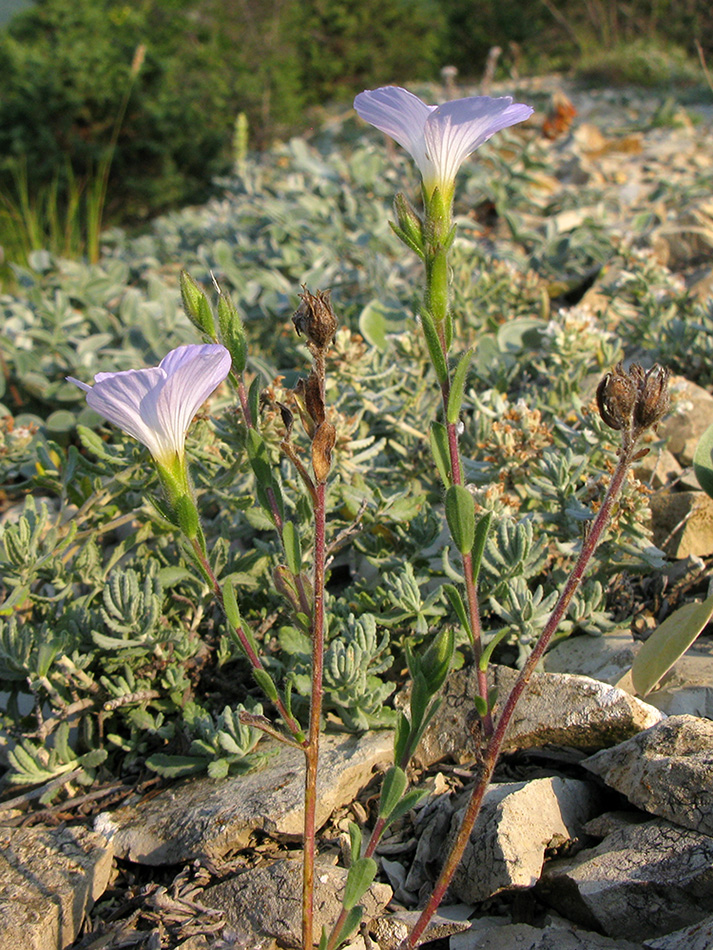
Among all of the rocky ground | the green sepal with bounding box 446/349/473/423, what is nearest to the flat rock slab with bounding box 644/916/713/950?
the rocky ground

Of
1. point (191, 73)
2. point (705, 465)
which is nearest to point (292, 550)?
point (705, 465)

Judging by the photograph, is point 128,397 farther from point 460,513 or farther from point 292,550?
point 460,513

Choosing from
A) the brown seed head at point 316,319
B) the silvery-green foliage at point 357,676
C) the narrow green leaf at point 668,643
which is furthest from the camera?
the silvery-green foliage at point 357,676

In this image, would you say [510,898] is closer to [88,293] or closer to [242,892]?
[242,892]

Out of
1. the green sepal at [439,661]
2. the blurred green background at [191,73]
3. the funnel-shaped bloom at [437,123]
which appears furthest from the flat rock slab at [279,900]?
the blurred green background at [191,73]

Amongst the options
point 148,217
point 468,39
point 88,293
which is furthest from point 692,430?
point 468,39

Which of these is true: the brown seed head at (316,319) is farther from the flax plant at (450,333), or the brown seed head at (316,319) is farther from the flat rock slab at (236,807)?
the flat rock slab at (236,807)

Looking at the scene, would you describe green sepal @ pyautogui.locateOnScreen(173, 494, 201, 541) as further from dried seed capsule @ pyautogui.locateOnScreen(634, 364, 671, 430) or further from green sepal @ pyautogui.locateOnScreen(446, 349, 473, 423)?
dried seed capsule @ pyautogui.locateOnScreen(634, 364, 671, 430)

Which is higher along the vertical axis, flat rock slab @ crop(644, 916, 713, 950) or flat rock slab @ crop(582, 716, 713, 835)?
flat rock slab @ crop(582, 716, 713, 835)
